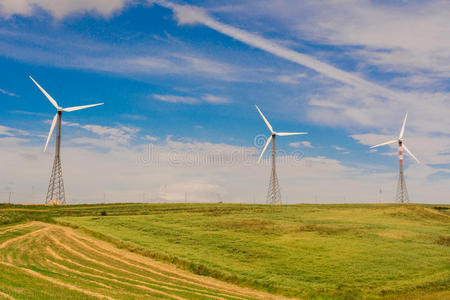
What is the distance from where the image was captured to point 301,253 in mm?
48219

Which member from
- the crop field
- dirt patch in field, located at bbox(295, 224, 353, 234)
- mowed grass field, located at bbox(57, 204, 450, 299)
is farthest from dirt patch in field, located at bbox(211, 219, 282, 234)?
dirt patch in field, located at bbox(295, 224, 353, 234)

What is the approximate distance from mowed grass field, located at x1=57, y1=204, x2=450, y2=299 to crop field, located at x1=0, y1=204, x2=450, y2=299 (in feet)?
0.37

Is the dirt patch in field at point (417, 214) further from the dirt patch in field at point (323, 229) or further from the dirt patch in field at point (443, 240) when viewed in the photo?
the dirt patch in field at point (323, 229)

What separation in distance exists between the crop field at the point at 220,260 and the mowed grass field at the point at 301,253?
11cm

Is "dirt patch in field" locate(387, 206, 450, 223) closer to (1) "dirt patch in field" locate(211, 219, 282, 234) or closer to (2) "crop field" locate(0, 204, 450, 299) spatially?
(2) "crop field" locate(0, 204, 450, 299)

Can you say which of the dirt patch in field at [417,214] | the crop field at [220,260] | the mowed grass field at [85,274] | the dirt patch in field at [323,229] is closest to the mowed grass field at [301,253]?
the dirt patch in field at [323,229]

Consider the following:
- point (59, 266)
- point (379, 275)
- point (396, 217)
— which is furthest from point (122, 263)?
point (396, 217)

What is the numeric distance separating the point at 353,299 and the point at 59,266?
27539mm

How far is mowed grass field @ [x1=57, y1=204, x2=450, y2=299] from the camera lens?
124 feet

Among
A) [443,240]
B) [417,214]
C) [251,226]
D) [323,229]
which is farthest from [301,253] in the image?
[417,214]

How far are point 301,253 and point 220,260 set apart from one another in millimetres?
9625

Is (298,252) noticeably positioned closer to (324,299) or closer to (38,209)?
(324,299)

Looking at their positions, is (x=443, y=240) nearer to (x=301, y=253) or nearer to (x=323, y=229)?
(x=323, y=229)

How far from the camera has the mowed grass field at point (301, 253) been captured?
124ft
